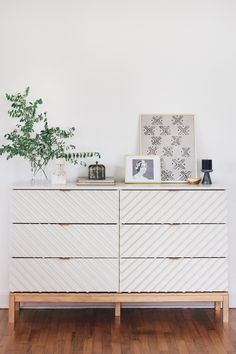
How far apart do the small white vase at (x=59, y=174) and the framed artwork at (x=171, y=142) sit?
60cm

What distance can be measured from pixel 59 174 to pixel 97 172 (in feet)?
0.87

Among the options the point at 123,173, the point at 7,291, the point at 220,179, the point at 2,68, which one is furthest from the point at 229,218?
the point at 2,68

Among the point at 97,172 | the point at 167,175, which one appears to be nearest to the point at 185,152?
the point at 167,175

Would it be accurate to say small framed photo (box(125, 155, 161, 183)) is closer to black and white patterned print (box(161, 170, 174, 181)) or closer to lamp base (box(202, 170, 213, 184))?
black and white patterned print (box(161, 170, 174, 181))

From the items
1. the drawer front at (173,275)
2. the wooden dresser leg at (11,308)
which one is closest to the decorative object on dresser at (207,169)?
the drawer front at (173,275)

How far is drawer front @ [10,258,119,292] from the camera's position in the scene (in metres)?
3.62

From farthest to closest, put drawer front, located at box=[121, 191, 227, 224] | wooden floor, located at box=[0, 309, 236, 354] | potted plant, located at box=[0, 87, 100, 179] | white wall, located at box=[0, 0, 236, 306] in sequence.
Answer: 1. white wall, located at box=[0, 0, 236, 306]
2. potted plant, located at box=[0, 87, 100, 179]
3. drawer front, located at box=[121, 191, 227, 224]
4. wooden floor, located at box=[0, 309, 236, 354]

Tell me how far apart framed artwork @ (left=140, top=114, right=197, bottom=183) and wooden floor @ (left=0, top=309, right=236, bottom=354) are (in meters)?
0.99

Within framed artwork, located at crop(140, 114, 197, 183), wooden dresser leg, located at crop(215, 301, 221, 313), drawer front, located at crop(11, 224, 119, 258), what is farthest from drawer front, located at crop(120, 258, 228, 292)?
framed artwork, located at crop(140, 114, 197, 183)

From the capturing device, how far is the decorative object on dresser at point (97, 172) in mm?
3811

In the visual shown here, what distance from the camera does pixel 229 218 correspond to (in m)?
4.03

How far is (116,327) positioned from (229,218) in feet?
3.85

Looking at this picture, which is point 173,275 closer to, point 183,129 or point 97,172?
point 97,172

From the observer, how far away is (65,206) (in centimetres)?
361
